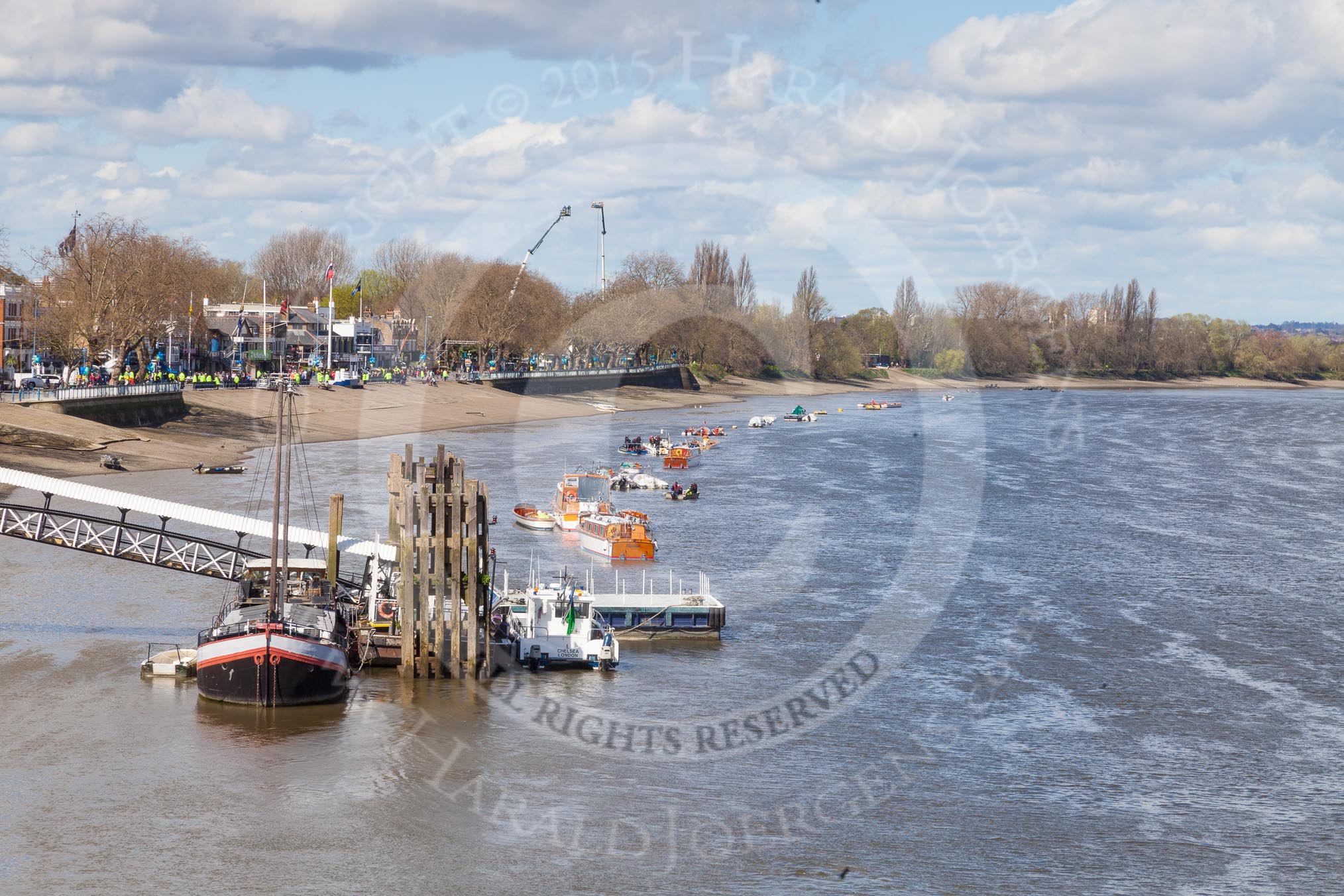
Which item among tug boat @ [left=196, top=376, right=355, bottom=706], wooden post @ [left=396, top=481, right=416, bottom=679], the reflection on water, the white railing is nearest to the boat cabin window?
the white railing

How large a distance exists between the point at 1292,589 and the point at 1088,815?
3280 centimetres

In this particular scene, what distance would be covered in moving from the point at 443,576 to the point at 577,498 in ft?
116

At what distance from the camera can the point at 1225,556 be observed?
70125 mm

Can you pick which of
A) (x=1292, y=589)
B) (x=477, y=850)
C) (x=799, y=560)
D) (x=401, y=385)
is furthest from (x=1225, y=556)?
(x=401, y=385)

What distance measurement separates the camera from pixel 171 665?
4134 centimetres

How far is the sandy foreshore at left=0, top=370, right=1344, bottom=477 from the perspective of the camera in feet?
276

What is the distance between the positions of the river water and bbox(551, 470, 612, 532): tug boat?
13.2 ft

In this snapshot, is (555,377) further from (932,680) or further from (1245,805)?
(1245,805)

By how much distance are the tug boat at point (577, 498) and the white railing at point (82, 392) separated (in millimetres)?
33799

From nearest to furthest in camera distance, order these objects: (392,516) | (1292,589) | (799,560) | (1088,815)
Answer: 1. (1088,815)
2. (392,516)
3. (1292,589)
4. (799,560)

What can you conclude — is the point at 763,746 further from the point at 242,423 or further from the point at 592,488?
the point at 242,423

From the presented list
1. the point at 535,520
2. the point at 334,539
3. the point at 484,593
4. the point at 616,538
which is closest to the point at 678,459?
the point at 535,520

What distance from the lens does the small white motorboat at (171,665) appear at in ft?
135

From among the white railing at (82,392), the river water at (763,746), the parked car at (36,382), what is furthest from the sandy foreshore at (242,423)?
the river water at (763,746)
